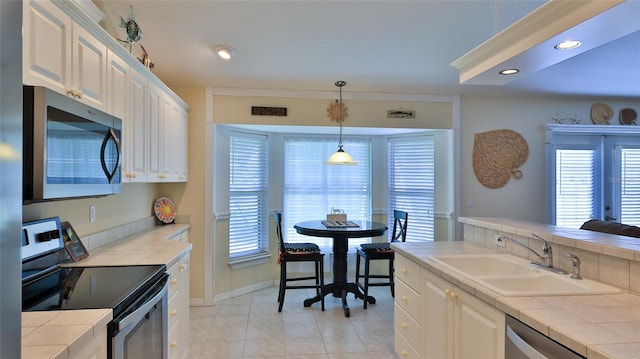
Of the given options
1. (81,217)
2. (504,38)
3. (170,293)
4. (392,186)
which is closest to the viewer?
(504,38)

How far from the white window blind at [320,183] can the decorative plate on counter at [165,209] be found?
56.2 inches

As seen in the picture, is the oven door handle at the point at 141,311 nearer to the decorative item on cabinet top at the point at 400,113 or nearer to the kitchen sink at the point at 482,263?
the kitchen sink at the point at 482,263

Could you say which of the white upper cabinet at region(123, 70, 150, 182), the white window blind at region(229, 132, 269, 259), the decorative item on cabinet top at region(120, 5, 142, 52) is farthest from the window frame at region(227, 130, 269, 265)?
the decorative item on cabinet top at region(120, 5, 142, 52)

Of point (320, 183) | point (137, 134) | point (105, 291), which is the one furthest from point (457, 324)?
point (320, 183)

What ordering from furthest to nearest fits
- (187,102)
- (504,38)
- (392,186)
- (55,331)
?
(392,186), (187,102), (504,38), (55,331)

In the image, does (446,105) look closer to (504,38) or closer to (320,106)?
(320,106)

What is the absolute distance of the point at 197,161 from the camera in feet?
12.1

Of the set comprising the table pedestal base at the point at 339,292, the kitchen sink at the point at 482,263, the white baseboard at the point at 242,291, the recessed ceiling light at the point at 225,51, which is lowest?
the white baseboard at the point at 242,291

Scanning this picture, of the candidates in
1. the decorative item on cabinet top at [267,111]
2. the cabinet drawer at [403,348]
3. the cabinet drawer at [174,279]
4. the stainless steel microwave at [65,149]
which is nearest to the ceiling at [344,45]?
the decorative item on cabinet top at [267,111]

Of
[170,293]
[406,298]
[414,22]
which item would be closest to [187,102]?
[170,293]

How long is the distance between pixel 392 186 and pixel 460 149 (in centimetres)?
102

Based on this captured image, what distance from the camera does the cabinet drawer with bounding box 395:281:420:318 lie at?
212 cm

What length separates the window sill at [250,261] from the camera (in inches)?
156

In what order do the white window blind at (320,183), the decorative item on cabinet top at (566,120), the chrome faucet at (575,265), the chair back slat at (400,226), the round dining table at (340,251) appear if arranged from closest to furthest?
1. the chrome faucet at (575,265)
2. the round dining table at (340,251)
3. the chair back slat at (400,226)
4. the decorative item on cabinet top at (566,120)
5. the white window blind at (320,183)
